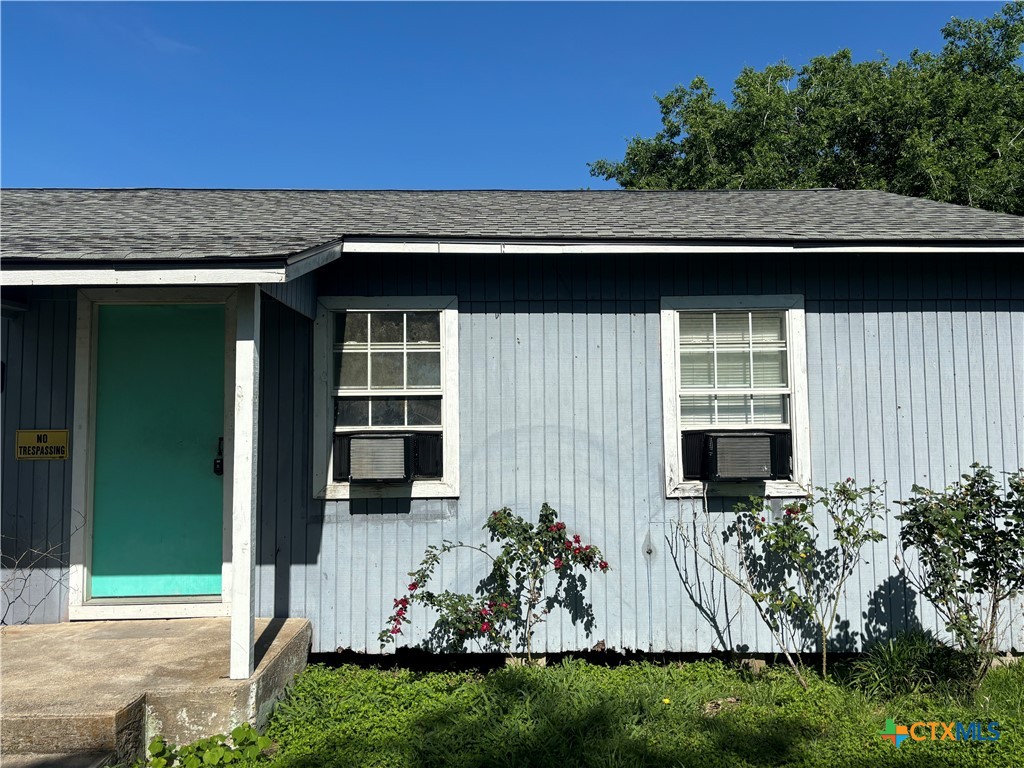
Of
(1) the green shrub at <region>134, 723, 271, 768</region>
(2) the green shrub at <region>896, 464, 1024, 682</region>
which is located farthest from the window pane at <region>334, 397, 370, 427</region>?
(2) the green shrub at <region>896, 464, 1024, 682</region>

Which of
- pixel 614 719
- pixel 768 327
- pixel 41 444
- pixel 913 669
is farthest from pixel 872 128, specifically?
pixel 41 444

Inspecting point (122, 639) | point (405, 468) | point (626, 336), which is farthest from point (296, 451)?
point (626, 336)

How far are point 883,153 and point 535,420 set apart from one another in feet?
46.8

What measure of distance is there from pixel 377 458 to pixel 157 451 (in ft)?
5.19

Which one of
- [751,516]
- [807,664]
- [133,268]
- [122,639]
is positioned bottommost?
[807,664]

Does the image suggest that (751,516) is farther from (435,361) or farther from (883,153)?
(883,153)

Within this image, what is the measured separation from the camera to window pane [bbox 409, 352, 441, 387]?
15.1ft

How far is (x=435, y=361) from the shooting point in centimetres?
461

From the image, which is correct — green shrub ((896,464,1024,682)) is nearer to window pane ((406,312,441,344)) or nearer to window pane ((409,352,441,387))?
window pane ((409,352,441,387))

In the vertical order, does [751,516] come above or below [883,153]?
below

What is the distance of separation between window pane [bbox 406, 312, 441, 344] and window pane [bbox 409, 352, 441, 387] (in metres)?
0.11

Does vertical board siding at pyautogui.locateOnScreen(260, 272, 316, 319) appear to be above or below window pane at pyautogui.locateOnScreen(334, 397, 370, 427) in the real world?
above

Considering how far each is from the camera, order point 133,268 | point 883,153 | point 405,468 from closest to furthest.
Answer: point 133,268 < point 405,468 < point 883,153

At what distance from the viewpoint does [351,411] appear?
456 cm
